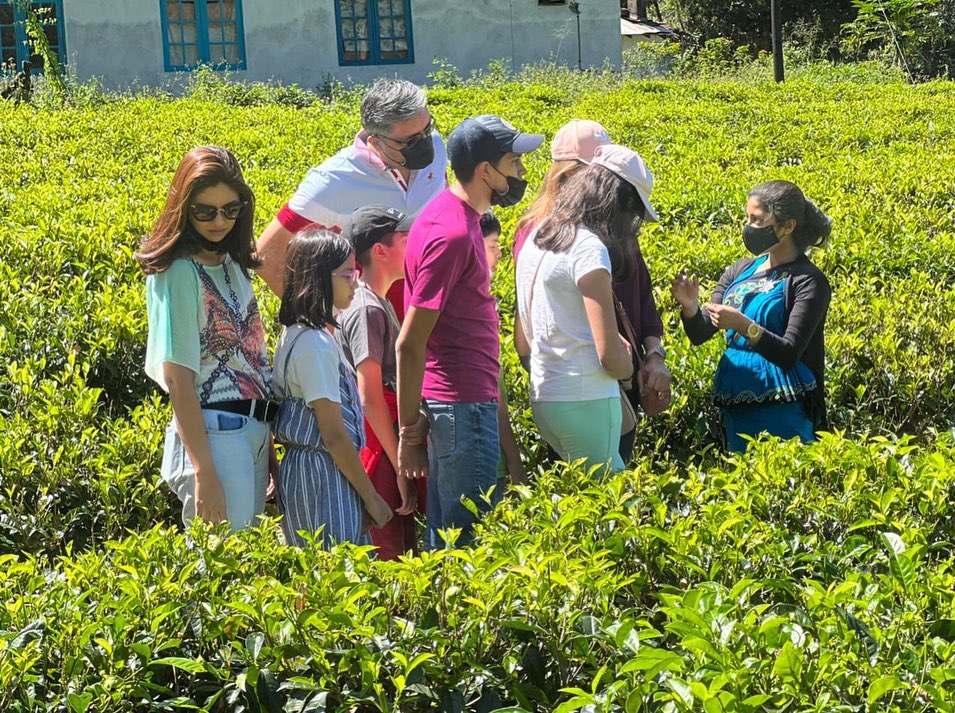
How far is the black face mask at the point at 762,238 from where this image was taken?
5.03 m

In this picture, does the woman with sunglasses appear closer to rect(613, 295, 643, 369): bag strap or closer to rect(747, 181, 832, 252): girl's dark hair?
rect(613, 295, 643, 369): bag strap

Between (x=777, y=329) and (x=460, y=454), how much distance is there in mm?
1569

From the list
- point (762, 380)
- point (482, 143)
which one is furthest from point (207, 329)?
point (762, 380)

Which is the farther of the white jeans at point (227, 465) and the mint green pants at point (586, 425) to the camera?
the mint green pants at point (586, 425)

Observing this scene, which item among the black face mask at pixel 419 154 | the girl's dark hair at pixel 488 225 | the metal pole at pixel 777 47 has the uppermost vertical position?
the metal pole at pixel 777 47

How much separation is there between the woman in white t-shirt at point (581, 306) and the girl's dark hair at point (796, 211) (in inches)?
32.2

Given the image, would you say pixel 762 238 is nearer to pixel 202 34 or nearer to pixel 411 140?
pixel 411 140

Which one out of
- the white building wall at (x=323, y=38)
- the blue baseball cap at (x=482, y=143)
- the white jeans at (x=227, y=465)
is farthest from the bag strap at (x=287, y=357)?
the white building wall at (x=323, y=38)

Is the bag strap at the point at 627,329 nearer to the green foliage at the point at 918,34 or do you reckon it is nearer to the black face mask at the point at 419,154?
the black face mask at the point at 419,154

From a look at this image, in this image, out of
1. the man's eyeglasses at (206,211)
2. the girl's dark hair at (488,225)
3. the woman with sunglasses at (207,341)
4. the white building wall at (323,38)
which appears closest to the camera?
the woman with sunglasses at (207,341)

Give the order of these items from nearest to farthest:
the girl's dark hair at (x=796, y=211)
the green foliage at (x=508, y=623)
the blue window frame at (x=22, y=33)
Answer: the green foliage at (x=508, y=623)
the girl's dark hair at (x=796, y=211)
the blue window frame at (x=22, y=33)

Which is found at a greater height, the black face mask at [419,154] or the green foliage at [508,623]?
the black face mask at [419,154]

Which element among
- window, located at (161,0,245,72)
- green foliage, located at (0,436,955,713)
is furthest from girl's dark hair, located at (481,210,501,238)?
window, located at (161,0,245,72)

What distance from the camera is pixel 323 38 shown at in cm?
2100
